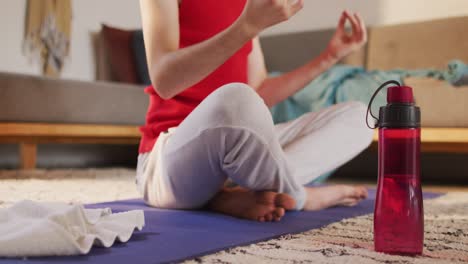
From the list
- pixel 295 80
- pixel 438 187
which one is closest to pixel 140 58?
pixel 438 187

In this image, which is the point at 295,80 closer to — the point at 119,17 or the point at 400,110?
the point at 400,110

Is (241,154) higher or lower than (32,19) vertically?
lower

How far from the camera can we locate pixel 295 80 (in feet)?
4.72

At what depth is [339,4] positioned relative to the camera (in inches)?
137

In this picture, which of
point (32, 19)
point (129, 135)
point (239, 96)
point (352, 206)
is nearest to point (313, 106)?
point (129, 135)

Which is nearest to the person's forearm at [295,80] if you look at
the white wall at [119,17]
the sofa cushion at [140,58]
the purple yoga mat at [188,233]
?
the purple yoga mat at [188,233]

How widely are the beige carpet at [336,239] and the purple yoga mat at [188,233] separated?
3 centimetres

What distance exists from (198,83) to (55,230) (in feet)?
1.89

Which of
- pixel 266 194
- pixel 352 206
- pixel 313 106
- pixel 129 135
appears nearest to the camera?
pixel 266 194

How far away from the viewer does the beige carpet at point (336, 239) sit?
2.68ft

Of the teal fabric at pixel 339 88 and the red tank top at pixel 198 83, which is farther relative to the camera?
the teal fabric at pixel 339 88

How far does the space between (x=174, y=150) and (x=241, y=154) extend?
0.45 feet

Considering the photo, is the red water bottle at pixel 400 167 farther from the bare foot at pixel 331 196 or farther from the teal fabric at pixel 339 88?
the teal fabric at pixel 339 88

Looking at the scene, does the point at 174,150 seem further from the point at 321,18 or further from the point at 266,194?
the point at 321,18
